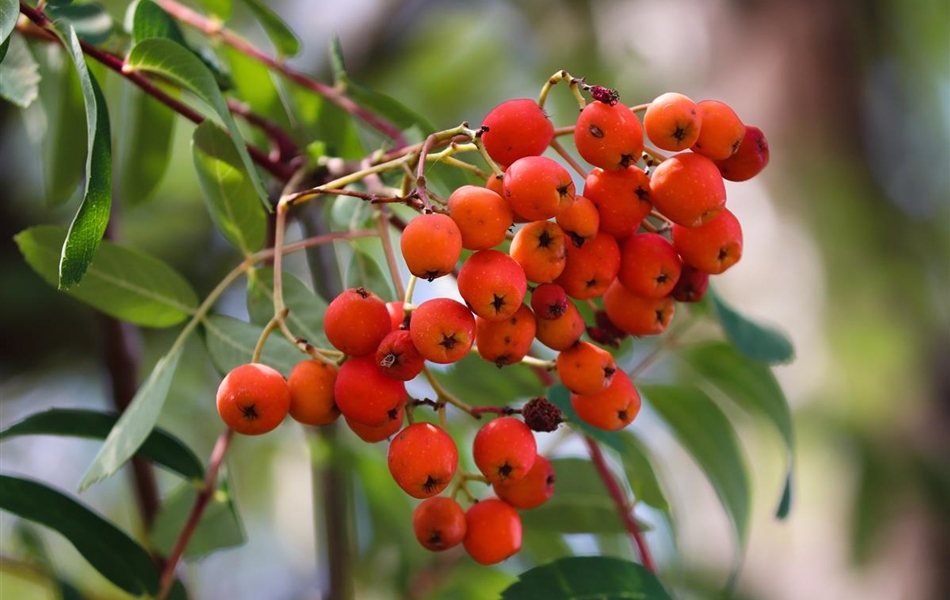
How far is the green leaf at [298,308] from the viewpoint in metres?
1.04

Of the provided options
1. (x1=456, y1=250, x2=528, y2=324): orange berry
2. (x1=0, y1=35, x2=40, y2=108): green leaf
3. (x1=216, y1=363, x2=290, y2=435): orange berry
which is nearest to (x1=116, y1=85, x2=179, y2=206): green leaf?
(x1=0, y1=35, x2=40, y2=108): green leaf

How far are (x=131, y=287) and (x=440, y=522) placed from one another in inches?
19.5

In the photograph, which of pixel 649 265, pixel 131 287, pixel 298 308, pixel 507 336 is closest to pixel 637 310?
pixel 649 265

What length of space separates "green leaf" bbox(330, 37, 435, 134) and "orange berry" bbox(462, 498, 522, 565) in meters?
0.51

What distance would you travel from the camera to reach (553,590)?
984 mm

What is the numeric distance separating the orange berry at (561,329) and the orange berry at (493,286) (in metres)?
0.10

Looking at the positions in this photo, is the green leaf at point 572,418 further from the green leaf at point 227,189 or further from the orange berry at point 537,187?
the green leaf at point 227,189

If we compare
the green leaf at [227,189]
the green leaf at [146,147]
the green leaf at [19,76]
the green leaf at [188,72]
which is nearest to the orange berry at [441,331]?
the green leaf at [188,72]

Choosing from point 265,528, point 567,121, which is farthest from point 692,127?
point 265,528

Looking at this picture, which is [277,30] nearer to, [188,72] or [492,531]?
[188,72]

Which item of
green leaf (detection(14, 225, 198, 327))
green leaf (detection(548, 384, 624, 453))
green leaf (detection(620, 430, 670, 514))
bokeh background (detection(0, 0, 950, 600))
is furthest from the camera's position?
bokeh background (detection(0, 0, 950, 600))

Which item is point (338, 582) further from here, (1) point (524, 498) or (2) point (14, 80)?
(2) point (14, 80)

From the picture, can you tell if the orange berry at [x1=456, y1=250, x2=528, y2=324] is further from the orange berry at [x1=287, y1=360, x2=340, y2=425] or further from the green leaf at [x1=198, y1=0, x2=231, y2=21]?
the green leaf at [x1=198, y1=0, x2=231, y2=21]

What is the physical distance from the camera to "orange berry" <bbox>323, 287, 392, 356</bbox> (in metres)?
0.85
